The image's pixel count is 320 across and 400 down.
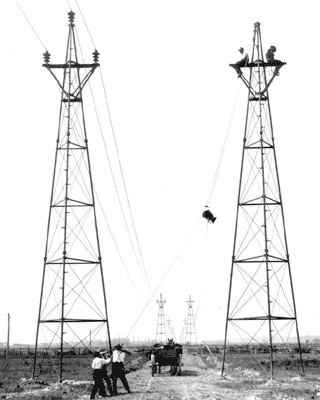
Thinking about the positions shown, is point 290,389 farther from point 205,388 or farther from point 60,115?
point 60,115

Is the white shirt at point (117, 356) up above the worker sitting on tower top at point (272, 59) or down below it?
below

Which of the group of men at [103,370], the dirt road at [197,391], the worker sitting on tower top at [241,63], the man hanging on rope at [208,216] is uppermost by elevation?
the worker sitting on tower top at [241,63]

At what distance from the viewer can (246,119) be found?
27.3 metres

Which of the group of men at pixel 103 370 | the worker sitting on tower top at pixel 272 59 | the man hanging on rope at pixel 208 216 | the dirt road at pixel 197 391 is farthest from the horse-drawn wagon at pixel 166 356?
the worker sitting on tower top at pixel 272 59

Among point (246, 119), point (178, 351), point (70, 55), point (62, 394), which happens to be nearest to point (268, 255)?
point (246, 119)

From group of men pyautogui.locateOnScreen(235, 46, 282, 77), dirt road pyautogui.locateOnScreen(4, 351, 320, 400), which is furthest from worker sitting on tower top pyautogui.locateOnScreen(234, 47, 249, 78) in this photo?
dirt road pyautogui.locateOnScreen(4, 351, 320, 400)

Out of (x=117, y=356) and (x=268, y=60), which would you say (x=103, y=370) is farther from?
(x=268, y=60)

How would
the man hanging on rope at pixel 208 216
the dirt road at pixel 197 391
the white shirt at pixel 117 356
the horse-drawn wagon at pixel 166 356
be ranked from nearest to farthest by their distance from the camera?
the dirt road at pixel 197 391
the white shirt at pixel 117 356
the man hanging on rope at pixel 208 216
the horse-drawn wagon at pixel 166 356

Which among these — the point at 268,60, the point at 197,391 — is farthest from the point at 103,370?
the point at 268,60

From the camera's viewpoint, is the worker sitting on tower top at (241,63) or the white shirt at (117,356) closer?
the white shirt at (117,356)

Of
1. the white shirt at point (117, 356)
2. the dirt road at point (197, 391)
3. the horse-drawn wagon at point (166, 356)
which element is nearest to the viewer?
the dirt road at point (197, 391)

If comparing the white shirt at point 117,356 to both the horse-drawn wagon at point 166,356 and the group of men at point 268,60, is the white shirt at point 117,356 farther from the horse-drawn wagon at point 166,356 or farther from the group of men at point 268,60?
the group of men at point 268,60

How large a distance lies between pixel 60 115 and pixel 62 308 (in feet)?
26.7

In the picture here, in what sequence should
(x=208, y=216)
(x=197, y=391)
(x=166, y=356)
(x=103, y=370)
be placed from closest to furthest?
(x=103, y=370), (x=197, y=391), (x=208, y=216), (x=166, y=356)
